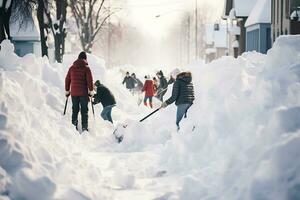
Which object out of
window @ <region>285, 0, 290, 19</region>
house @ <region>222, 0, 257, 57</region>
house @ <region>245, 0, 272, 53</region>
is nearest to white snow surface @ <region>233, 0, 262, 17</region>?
house @ <region>222, 0, 257, 57</region>

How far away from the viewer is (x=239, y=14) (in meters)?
38.4

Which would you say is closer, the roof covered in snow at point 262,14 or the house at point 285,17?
the house at point 285,17

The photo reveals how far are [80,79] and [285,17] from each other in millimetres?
17221

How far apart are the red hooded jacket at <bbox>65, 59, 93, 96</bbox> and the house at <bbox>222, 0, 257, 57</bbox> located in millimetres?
27582

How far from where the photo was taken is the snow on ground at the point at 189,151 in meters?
5.62

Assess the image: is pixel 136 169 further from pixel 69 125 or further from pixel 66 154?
pixel 69 125

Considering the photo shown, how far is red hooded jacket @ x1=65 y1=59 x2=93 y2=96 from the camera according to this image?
1226 centimetres

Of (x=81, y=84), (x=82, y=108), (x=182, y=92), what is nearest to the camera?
(x=182, y=92)

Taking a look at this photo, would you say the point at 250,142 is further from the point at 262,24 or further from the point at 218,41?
the point at 218,41

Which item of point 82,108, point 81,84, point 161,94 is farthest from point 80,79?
point 161,94

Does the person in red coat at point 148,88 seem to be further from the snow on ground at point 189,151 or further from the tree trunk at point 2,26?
the snow on ground at point 189,151

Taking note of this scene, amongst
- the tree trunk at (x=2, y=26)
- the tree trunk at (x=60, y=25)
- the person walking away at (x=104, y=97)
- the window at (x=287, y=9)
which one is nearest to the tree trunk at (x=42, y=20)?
the tree trunk at (x=60, y=25)

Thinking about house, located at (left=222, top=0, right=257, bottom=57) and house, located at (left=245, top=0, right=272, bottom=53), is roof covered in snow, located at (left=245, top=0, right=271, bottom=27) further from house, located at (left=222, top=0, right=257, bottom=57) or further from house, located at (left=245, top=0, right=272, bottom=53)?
house, located at (left=222, top=0, right=257, bottom=57)

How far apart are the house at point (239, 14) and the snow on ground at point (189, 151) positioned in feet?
90.2
